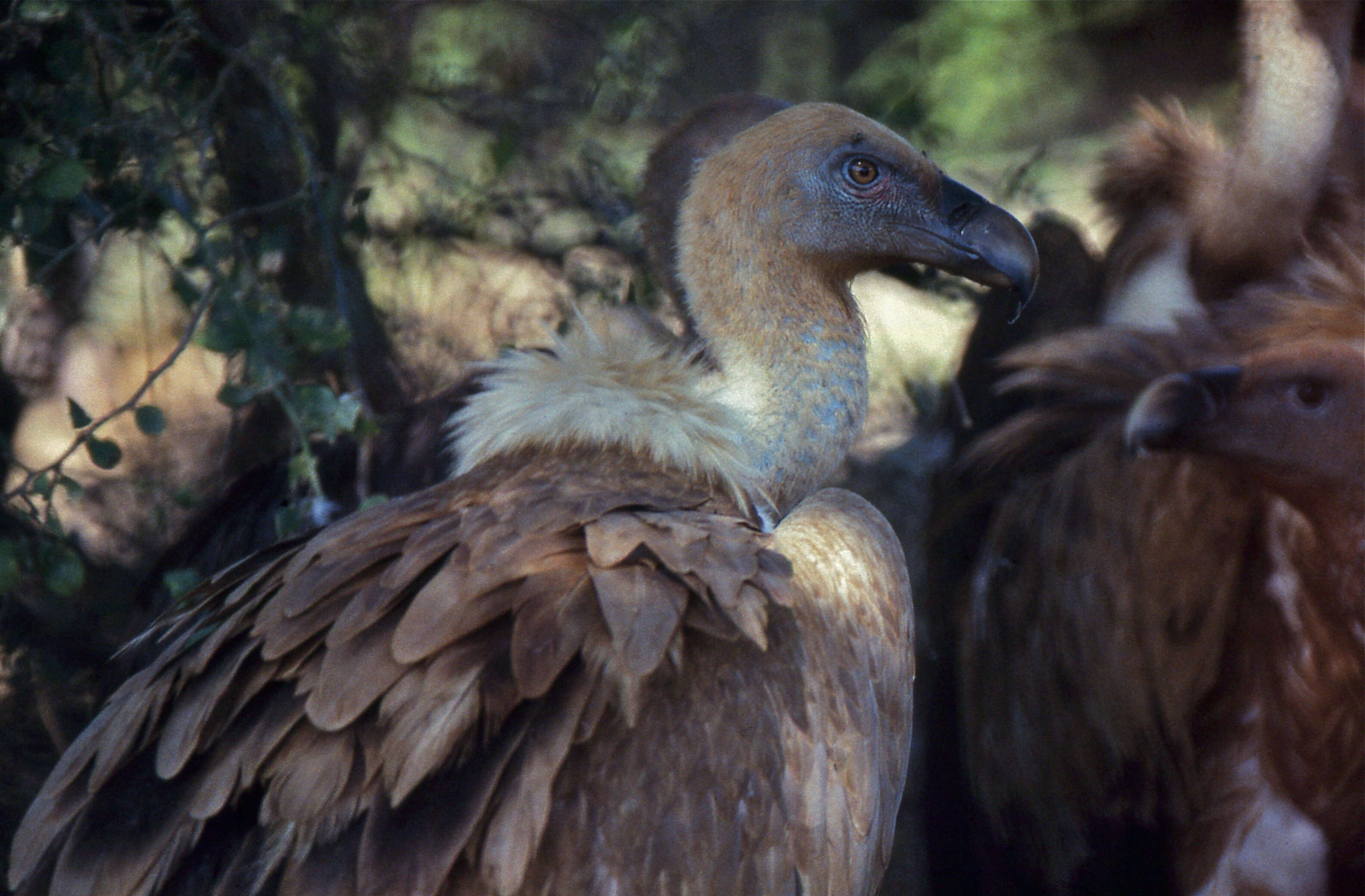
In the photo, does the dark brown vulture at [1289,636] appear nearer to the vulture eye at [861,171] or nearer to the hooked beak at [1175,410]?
the hooked beak at [1175,410]

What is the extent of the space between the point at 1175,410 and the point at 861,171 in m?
0.84

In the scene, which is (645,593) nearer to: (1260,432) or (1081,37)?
(1260,432)

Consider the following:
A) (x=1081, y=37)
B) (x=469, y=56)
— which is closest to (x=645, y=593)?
(x=469, y=56)

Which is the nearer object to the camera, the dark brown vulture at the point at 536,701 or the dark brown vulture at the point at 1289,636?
the dark brown vulture at the point at 536,701

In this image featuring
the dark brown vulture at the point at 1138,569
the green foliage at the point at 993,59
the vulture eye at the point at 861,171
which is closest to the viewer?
the vulture eye at the point at 861,171

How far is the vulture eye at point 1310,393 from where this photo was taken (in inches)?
114

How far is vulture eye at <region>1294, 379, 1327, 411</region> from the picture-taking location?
2.90 metres

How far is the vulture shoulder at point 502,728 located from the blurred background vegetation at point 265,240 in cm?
73

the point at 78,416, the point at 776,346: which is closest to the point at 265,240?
the point at 78,416

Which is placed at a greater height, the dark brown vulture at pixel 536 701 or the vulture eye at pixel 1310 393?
the dark brown vulture at pixel 536 701

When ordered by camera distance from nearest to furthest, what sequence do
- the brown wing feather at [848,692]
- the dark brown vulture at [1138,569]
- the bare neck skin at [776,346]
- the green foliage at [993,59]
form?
the brown wing feather at [848,692], the bare neck skin at [776,346], the dark brown vulture at [1138,569], the green foliage at [993,59]

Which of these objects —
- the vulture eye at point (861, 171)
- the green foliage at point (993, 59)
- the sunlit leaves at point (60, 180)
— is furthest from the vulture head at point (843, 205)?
the green foliage at point (993, 59)

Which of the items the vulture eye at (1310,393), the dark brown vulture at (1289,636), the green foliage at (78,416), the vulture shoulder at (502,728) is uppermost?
the green foliage at (78,416)

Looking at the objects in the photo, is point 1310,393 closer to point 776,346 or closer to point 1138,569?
point 1138,569
